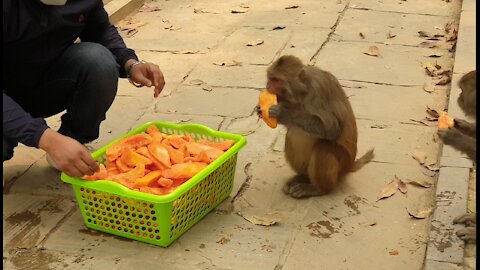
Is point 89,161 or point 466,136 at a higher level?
point 89,161

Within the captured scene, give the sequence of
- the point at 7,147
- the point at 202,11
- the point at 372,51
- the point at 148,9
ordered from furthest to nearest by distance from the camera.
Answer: the point at 148,9 < the point at 202,11 < the point at 372,51 < the point at 7,147

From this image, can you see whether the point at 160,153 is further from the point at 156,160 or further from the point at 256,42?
the point at 256,42

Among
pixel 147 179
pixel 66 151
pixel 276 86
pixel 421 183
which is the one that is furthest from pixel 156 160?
pixel 421 183

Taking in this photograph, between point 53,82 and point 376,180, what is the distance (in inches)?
75.3

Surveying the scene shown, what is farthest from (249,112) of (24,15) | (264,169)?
(24,15)

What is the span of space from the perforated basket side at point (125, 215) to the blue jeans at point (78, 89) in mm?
611

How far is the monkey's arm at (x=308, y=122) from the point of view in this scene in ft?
12.5

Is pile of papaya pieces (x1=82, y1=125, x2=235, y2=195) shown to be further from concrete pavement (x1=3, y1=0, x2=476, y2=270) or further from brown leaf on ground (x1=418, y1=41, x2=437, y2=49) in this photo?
brown leaf on ground (x1=418, y1=41, x2=437, y2=49)

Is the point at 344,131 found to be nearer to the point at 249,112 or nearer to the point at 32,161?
the point at 249,112

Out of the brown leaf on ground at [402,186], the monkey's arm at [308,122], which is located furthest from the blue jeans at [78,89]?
the brown leaf on ground at [402,186]

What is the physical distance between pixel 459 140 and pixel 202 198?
51.3 inches

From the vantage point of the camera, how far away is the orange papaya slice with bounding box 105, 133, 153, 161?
380 centimetres

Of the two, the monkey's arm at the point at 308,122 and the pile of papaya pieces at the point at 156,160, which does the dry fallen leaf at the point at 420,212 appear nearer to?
the monkey's arm at the point at 308,122

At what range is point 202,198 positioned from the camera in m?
3.72
